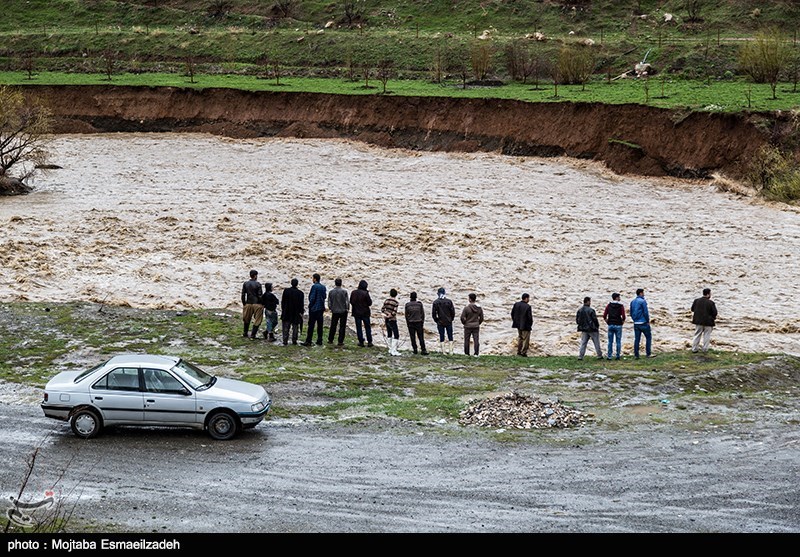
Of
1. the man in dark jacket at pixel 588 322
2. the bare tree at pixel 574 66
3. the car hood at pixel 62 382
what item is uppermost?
the bare tree at pixel 574 66

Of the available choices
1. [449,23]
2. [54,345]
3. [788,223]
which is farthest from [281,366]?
[449,23]

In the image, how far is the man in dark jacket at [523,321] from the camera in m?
26.0

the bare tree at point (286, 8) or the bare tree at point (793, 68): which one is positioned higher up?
the bare tree at point (286, 8)

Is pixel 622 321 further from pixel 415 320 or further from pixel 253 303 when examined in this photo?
pixel 253 303

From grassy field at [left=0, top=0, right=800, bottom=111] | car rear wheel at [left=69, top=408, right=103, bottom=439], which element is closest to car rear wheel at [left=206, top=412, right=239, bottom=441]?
car rear wheel at [left=69, top=408, right=103, bottom=439]

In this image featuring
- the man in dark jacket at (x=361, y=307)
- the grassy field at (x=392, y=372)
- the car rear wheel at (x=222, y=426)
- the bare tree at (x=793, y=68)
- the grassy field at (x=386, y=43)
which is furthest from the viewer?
the grassy field at (x=386, y=43)

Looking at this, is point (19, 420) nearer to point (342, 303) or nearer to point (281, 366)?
point (281, 366)

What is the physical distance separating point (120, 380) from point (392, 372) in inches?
275

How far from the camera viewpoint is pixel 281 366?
23.8m

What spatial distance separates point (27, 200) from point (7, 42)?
4114 cm

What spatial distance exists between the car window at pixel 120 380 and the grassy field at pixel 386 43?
4054 centimetres

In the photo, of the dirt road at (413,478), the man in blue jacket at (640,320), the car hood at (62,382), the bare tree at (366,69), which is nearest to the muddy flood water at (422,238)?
the man in blue jacket at (640,320)

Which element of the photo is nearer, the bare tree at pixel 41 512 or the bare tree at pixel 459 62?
the bare tree at pixel 41 512

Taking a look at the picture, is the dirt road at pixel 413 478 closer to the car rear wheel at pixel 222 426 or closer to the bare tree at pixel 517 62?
the car rear wheel at pixel 222 426
